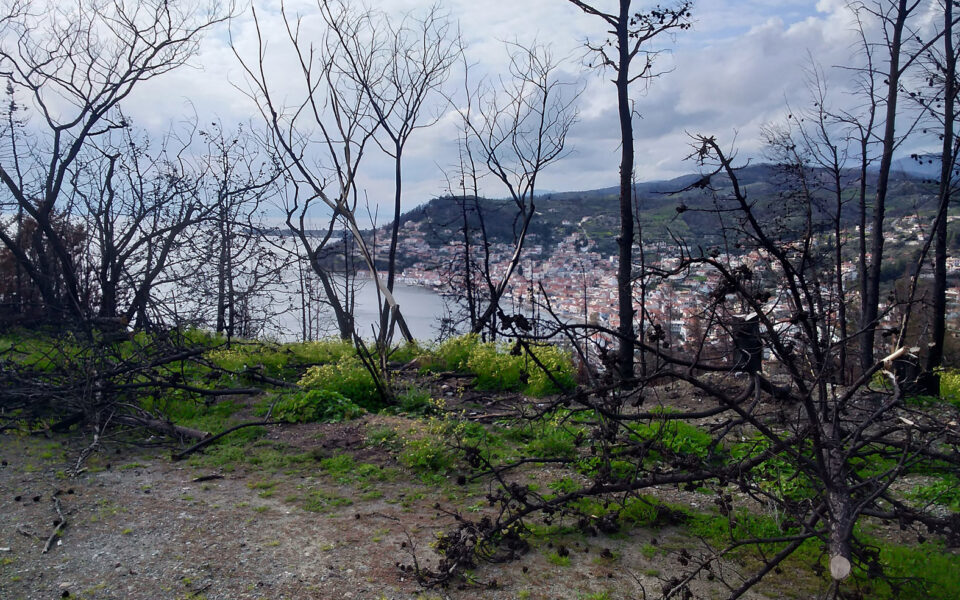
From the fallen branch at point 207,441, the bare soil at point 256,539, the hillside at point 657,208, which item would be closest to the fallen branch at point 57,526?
the bare soil at point 256,539

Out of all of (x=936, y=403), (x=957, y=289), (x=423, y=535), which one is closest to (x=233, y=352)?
(x=423, y=535)

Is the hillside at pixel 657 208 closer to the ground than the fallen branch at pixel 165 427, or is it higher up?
higher up

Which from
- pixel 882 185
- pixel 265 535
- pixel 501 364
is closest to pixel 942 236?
pixel 882 185

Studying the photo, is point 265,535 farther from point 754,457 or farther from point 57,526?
point 754,457

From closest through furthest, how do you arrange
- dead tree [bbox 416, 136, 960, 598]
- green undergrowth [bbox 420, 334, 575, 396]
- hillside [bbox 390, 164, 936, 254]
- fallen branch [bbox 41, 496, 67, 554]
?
1. dead tree [bbox 416, 136, 960, 598]
2. fallen branch [bbox 41, 496, 67, 554]
3. hillside [bbox 390, 164, 936, 254]
4. green undergrowth [bbox 420, 334, 575, 396]

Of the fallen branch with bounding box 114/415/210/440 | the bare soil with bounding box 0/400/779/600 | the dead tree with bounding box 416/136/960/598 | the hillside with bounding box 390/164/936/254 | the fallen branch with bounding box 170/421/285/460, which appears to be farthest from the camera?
the hillside with bounding box 390/164/936/254

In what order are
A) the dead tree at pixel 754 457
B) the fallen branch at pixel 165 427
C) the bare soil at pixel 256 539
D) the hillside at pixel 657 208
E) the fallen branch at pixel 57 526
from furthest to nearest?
1. the hillside at pixel 657 208
2. the fallen branch at pixel 165 427
3. the fallen branch at pixel 57 526
4. the bare soil at pixel 256 539
5. the dead tree at pixel 754 457

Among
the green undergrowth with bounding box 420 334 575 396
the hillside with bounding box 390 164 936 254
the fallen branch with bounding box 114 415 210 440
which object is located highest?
the hillside with bounding box 390 164 936 254

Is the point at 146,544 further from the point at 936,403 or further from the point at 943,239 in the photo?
the point at 943,239

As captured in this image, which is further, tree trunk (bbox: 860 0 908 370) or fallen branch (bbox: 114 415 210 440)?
tree trunk (bbox: 860 0 908 370)

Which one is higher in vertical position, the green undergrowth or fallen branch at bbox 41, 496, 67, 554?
fallen branch at bbox 41, 496, 67, 554

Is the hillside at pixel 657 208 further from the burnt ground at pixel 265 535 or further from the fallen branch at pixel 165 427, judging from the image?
the fallen branch at pixel 165 427

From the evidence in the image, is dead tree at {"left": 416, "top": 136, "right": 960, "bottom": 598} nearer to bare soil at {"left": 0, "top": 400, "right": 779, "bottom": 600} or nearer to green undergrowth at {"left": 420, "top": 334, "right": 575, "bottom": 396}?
bare soil at {"left": 0, "top": 400, "right": 779, "bottom": 600}

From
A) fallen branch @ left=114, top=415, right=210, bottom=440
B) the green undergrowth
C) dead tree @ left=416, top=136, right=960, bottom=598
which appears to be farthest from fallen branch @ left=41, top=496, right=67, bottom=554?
the green undergrowth
